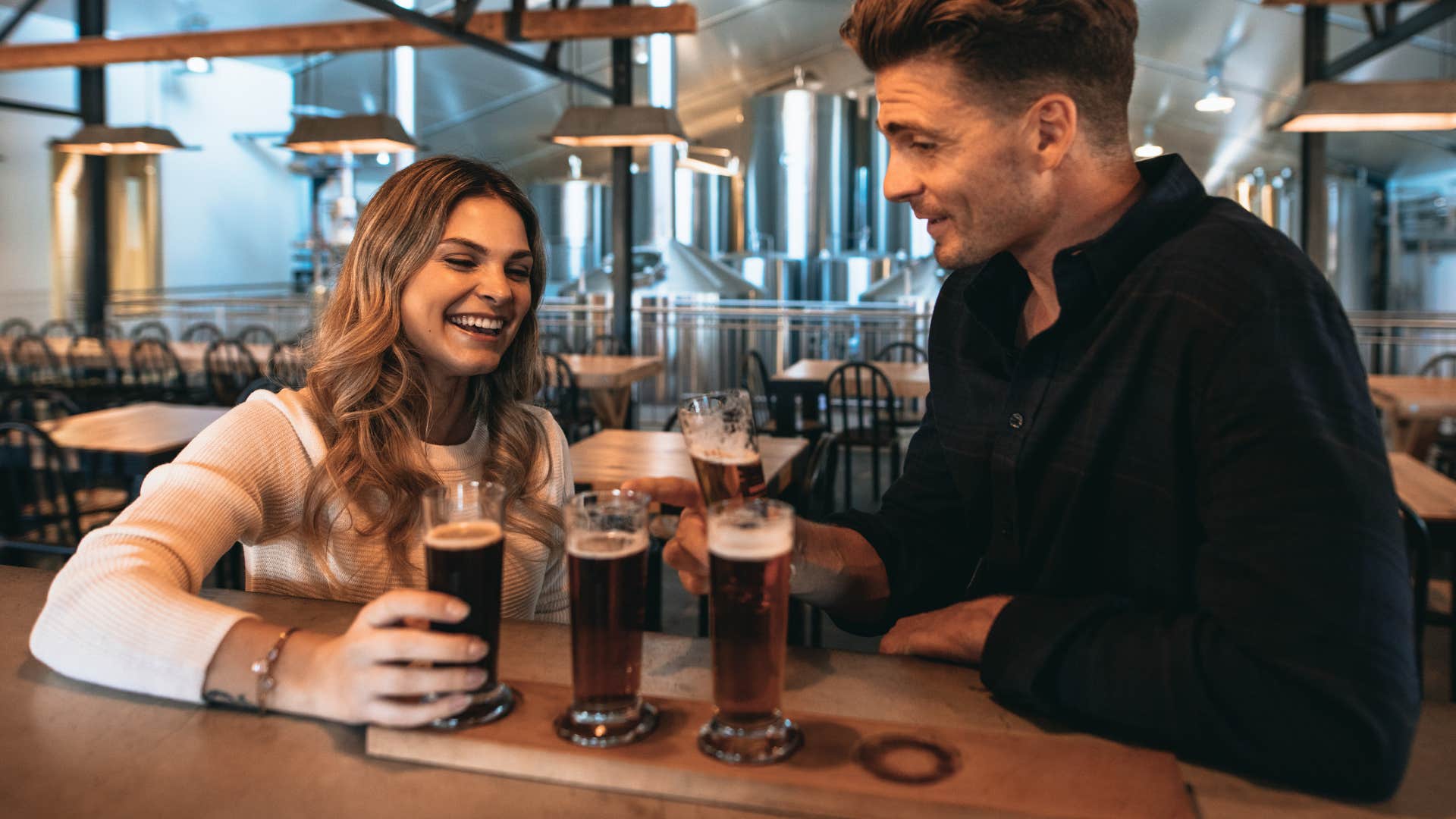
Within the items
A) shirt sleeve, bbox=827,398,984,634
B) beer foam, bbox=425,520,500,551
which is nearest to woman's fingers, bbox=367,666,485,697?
beer foam, bbox=425,520,500,551

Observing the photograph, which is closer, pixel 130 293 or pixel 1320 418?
pixel 1320 418

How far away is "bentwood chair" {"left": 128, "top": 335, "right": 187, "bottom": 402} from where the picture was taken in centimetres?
724

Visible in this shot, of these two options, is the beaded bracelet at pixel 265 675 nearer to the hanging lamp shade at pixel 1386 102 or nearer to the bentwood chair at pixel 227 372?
the hanging lamp shade at pixel 1386 102

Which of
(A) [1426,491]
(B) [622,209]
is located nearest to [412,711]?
(A) [1426,491]

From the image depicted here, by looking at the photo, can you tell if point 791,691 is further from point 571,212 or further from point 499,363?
point 571,212

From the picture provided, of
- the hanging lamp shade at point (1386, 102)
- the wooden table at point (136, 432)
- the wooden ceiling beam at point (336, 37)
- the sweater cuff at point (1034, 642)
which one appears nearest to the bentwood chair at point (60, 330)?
the wooden ceiling beam at point (336, 37)

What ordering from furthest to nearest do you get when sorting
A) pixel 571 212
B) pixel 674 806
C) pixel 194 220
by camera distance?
pixel 571 212, pixel 194 220, pixel 674 806

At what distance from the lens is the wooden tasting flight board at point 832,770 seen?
86 centimetres

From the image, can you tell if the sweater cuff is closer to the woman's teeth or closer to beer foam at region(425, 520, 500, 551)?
beer foam at region(425, 520, 500, 551)

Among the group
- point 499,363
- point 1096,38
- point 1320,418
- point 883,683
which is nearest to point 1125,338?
point 1320,418

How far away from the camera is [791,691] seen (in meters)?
1.13

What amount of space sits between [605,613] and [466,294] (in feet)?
2.80

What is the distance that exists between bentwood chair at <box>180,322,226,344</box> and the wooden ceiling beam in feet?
6.57

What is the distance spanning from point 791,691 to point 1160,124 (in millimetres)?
14643
